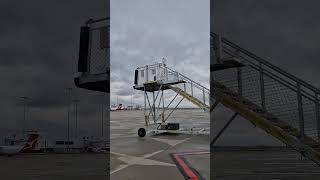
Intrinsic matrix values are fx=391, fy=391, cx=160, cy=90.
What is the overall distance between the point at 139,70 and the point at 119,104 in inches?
19.6

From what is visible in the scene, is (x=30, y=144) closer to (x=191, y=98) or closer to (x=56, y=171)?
(x=56, y=171)

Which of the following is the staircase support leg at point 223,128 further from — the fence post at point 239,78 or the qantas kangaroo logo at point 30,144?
the qantas kangaroo logo at point 30,144

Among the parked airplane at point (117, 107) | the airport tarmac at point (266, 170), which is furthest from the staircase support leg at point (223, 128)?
the parked airplane at point (117, 107)

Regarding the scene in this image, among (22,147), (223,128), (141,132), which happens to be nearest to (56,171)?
(141,132)

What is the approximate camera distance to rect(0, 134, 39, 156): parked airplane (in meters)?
31.5

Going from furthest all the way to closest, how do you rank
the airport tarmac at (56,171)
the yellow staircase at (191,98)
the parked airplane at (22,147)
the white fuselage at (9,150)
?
the parked airplane at (22,147), the white fuselage at (9,150), the airport tarmac at (56,171), the yellow staircase at (191,98)

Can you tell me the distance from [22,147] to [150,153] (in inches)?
1238

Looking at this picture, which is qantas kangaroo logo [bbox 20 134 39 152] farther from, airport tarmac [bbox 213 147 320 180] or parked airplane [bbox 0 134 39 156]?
airport tarmac [bbox 213 147 320 180]

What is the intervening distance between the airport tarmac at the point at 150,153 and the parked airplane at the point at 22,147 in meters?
28.0

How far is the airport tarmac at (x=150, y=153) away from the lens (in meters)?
3.79

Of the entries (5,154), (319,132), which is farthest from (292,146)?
(5,154)

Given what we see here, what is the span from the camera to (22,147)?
33375 mm

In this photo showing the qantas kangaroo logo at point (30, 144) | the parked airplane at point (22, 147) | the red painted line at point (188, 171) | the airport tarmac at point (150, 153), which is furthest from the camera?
the qantas kangaroo logo at point (30, 144)

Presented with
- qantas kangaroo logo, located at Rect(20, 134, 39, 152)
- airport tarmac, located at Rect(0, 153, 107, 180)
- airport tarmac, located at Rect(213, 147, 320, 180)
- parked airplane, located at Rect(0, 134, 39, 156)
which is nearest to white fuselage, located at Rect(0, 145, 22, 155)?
parked airplane, located at Rect(0, 134, 39, 156)
